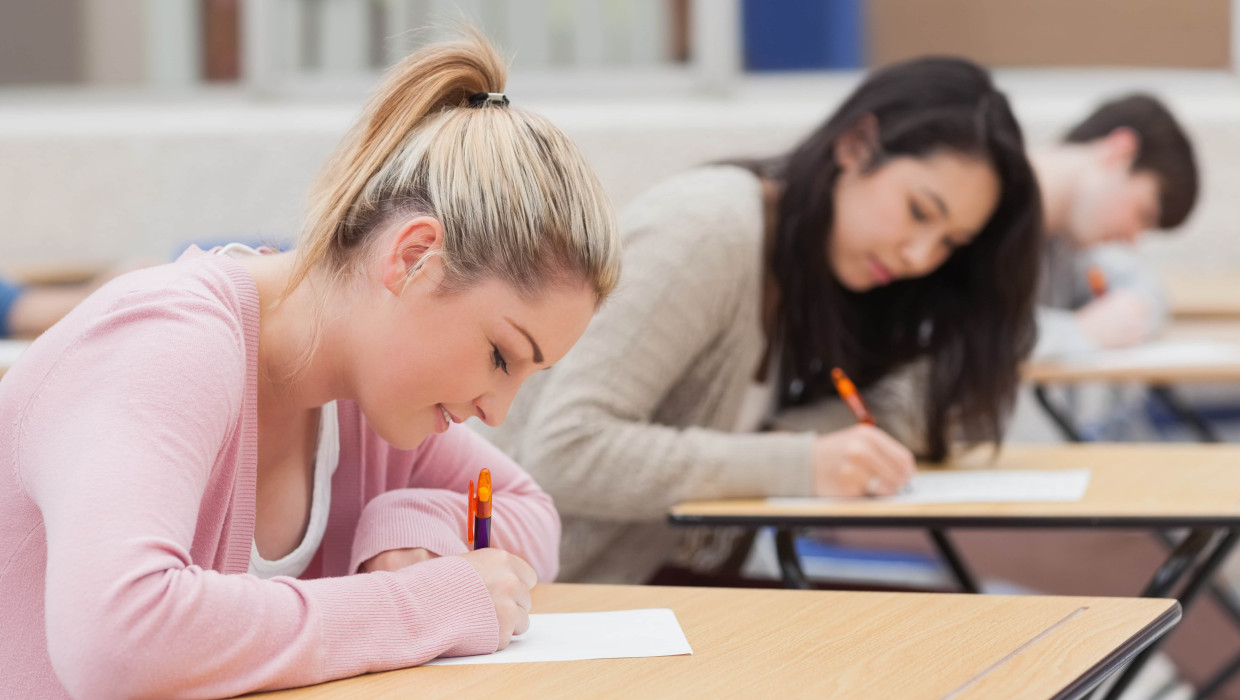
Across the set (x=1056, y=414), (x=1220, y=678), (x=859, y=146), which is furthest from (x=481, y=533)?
(x=1056, y=414)

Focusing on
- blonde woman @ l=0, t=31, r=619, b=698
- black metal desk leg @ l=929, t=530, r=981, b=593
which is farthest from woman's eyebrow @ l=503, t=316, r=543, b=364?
black metal desk leg @ l=929, t=530, r=981, b=593

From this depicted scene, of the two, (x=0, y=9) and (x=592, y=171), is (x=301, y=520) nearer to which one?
(x=592, y=171)

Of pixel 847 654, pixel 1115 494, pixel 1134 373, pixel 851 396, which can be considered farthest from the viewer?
pixel 1134 373

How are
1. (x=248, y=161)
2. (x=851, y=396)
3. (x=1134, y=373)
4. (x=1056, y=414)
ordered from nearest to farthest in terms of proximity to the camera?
(x=851, y=396)
(x=1134, y=373)
(x=1056, y=414)
(x=248, y=161)

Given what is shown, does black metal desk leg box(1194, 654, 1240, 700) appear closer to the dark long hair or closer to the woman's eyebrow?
the dark long hair

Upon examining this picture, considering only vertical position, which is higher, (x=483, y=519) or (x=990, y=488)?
(x=483, y=519)

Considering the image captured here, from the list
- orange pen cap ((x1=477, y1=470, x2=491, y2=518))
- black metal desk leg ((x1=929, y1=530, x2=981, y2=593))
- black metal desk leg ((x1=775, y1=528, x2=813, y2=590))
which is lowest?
black metal desk leg ((x1=929, y1=530, x2=981, y2=593))

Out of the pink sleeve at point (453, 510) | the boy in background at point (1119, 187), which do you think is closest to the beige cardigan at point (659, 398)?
the pink sleeve at point (453, 510)

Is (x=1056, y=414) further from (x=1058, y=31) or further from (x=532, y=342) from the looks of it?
(x=1058, y=31)

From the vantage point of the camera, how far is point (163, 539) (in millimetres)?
804

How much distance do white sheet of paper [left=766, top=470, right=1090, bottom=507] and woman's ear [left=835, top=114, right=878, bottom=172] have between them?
0.44m

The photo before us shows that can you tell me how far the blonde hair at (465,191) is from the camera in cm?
99

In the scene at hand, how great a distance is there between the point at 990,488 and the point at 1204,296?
78.5 inches

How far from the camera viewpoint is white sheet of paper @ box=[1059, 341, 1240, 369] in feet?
8.28
